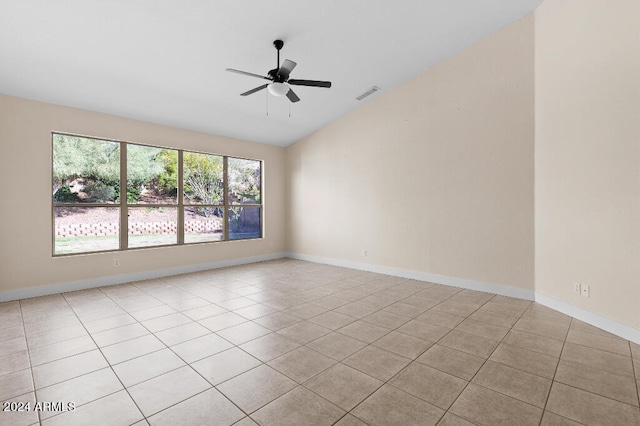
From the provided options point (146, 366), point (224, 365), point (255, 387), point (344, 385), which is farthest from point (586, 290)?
point (146, 366)

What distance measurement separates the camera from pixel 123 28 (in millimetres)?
3326

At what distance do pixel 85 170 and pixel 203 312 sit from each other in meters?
3.29

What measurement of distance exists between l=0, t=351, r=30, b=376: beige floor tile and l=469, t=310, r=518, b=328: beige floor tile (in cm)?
433

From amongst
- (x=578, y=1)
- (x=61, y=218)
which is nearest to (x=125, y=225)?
(x=61, y=218)

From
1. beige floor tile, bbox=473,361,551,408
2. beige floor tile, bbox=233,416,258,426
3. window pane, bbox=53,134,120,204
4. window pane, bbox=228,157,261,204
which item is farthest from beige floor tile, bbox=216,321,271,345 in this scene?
window pane, bbox=228,157,261,204

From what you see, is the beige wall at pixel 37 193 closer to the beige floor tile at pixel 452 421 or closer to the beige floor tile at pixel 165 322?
the beige floor tile at pixel 165 322

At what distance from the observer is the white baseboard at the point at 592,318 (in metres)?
2.91

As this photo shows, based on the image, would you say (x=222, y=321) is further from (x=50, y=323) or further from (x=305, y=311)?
(x=50, y=323)

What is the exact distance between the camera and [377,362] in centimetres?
250

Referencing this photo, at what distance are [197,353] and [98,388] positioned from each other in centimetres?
72

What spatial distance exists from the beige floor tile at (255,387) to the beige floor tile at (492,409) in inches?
44.7

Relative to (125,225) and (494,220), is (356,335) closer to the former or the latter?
(494,220)

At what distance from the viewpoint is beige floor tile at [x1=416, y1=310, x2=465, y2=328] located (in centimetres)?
333

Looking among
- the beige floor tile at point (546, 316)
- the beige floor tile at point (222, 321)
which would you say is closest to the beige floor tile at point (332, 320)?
the beige floor tile at point (222, 321)
